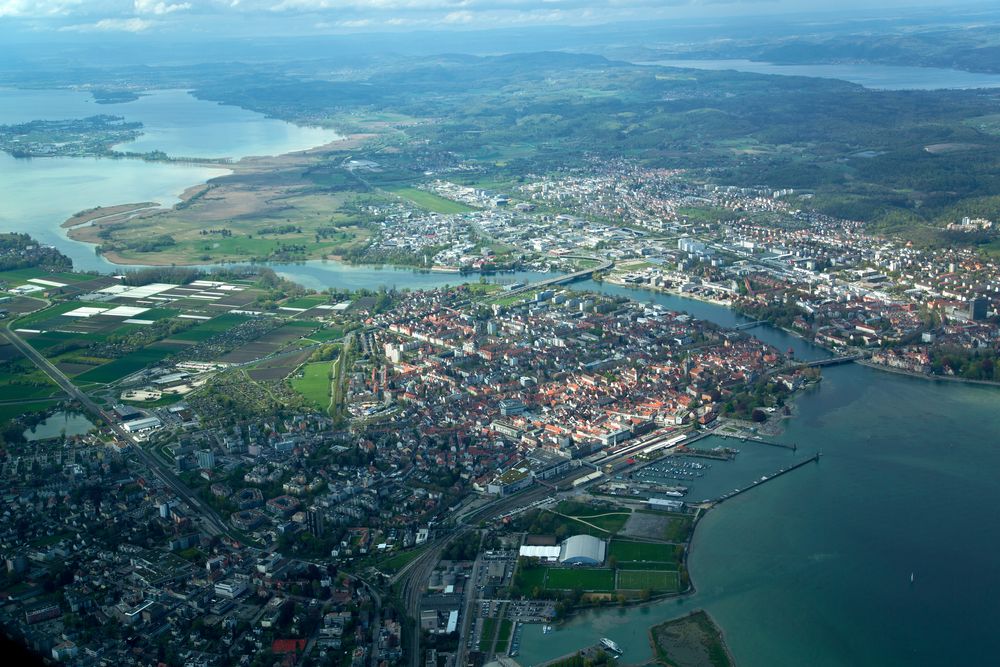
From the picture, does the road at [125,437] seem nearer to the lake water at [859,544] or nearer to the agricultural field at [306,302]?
the lake water at [859,544]

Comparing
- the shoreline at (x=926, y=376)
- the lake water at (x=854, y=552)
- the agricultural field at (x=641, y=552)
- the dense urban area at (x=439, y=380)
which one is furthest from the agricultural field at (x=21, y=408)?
the shoreline at (x=926, y=376)

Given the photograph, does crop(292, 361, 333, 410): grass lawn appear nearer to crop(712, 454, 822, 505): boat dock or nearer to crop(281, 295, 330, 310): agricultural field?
crop(281, 295, 330, 310): agricultural field

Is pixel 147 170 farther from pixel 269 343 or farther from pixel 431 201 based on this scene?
pixel 269 343

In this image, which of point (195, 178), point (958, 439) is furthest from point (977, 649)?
point (195, 178)

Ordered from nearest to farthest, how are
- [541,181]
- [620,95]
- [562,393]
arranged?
[562,393], [541,181], [620,95]

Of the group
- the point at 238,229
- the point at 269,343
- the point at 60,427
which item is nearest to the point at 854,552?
the point at 60,427

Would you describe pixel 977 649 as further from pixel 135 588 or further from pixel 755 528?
pixel 135 588

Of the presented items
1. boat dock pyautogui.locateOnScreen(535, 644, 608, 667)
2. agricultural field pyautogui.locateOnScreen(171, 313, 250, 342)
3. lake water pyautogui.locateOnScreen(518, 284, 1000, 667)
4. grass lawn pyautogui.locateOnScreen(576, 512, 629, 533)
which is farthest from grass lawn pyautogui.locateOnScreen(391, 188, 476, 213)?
boat dock pyautogui.locateOnScreen(535, 644, 608, 667)
